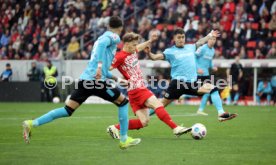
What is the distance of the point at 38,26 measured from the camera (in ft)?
121

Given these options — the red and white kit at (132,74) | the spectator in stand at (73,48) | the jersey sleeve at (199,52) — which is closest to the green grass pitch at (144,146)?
the red and white kit at (132,74)

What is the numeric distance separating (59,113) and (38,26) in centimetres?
2564

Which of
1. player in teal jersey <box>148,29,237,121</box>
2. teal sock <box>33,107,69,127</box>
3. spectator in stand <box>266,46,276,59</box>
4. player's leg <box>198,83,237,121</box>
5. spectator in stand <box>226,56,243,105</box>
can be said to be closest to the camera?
teal sock <box>33,107,69,127</box>

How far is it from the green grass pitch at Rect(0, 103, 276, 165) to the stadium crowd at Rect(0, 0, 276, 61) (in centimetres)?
1158

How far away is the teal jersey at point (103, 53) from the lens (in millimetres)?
11398

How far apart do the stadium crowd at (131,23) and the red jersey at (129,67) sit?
44.9 feet

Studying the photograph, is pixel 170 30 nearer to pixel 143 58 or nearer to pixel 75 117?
pixel 143 58

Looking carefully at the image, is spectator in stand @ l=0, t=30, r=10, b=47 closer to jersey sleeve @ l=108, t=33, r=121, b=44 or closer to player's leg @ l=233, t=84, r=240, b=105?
player's leg @ l=233, t=84, r=240, b=105

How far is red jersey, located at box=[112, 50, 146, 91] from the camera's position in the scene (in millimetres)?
13148

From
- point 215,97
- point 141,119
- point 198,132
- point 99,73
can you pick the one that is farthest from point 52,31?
point 99,73

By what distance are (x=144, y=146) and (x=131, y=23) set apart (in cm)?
2201

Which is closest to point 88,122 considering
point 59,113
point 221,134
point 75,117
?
point 75,117

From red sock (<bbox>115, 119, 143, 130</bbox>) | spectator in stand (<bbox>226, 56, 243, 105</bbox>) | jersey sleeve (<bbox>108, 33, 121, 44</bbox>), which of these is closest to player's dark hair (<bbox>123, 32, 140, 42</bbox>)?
jersey sleeve (<bbox>108, 33, 121, 44</bbox>)

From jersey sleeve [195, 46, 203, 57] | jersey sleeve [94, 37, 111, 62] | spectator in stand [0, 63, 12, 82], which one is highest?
jersey sleeve [94, 37, 111, 62]
